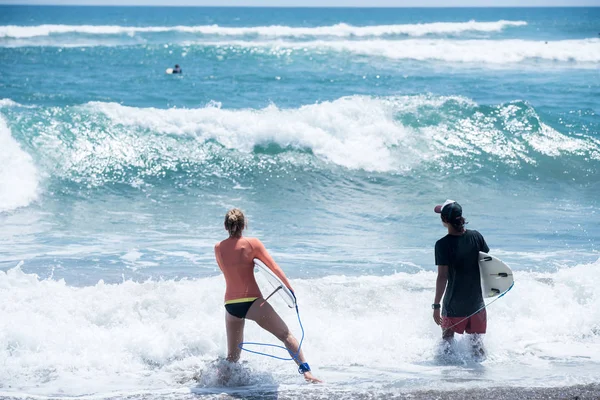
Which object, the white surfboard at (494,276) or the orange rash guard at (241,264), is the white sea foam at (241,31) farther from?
the white surfboard at (494,276)

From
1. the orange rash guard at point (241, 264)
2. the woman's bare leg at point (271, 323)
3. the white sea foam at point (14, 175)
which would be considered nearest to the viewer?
the orange rash guard at point (241, 264)

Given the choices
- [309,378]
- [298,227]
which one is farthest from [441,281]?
[298,227]

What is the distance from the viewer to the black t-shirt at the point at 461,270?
580 cm

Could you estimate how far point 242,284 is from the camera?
559 centimetres

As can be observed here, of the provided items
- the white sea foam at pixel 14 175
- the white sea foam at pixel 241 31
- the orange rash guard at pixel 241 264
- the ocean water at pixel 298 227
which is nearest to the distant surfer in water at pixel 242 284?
the orange rash guard at pixel 241 264

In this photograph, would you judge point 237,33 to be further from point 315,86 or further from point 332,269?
point 332,269

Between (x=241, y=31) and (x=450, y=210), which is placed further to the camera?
(x=241, y=31)

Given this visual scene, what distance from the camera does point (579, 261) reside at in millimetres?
9102

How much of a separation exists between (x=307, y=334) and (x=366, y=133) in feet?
33.1

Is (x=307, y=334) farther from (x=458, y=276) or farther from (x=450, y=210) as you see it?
(x=450, y=210)

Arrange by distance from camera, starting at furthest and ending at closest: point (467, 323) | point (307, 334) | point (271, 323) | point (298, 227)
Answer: point (298, 227)
point (307, 334)
point (467, 323)
point (271, 323)

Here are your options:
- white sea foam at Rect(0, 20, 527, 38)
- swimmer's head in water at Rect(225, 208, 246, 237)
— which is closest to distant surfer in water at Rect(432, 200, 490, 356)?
swimmer's head in water at Rect(225, 208, 246, 237)

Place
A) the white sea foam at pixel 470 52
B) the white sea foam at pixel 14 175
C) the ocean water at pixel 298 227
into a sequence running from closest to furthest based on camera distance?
the ocean water at pixel 298 227 → the white sea foam at pixel 14 175 → the white sea foam at pixel 470 52

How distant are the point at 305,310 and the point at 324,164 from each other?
320 inches
